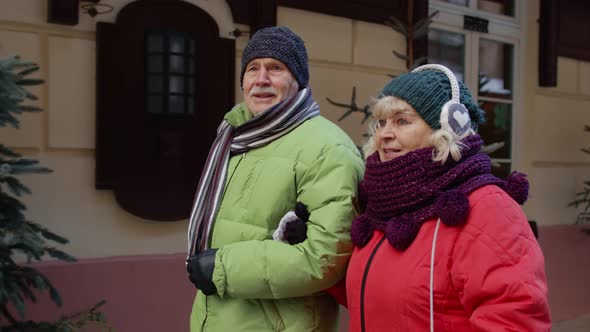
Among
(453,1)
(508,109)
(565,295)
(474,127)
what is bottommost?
(565,295)

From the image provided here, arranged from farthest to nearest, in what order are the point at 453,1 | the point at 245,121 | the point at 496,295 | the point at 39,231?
the point at 453,1 → the point at 39,231 → the point at 245,121 → the point at 496,295

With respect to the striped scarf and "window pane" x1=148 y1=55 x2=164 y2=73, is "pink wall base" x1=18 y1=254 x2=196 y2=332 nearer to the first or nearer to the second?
"window pane" x1=148 y1=55 x2=164 y2=73

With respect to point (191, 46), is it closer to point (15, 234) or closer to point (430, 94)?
point (15, 234)

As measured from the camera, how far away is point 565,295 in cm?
636

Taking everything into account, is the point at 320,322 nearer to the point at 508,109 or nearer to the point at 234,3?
the point at 234,3

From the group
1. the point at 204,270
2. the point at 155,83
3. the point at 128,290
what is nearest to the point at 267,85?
the point at 204,270

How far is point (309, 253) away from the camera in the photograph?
1.94 metres

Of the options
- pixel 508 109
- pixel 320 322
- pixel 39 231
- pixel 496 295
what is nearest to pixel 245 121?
pixel 320 322

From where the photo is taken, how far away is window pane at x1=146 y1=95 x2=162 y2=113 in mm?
4082

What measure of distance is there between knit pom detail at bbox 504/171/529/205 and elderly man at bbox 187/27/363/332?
473mm

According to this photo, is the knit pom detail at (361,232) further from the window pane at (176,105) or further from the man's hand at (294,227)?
the window pane at (176,105)

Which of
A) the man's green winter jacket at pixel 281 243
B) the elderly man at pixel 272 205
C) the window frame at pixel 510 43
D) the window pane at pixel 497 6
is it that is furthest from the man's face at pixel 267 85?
the window pane at pixel 497 6

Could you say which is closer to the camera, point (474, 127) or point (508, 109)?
point (474, 127)

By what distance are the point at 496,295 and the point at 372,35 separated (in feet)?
13.2
